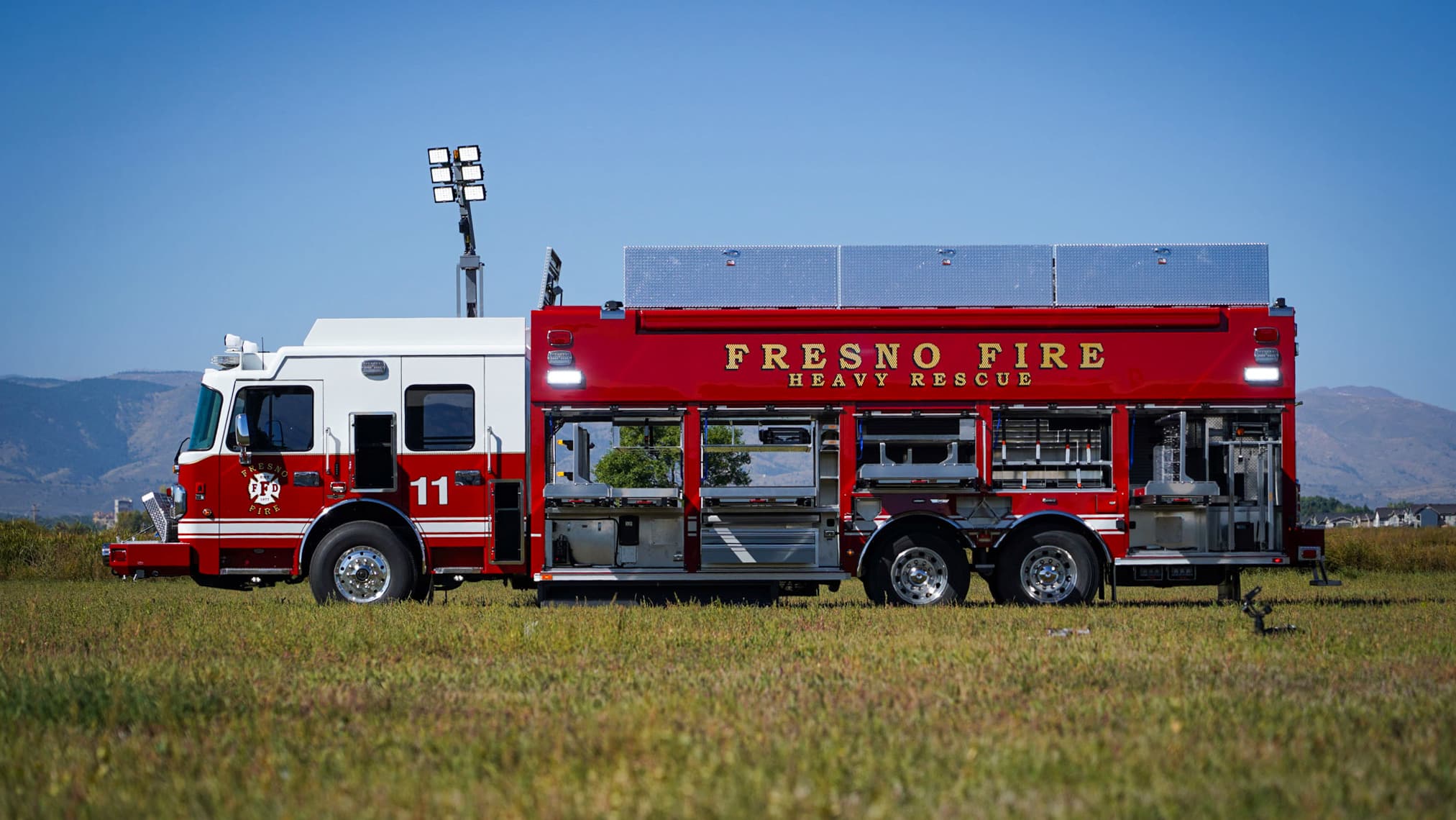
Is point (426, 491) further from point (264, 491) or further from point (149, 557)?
point (149, 557)

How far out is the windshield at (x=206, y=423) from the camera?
51.6 ft

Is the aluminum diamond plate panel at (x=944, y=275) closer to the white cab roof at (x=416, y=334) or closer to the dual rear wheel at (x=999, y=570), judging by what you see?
the dual rear wheel at (x=999, y=570)

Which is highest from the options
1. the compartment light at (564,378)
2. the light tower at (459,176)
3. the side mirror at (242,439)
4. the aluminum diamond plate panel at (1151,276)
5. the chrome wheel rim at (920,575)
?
the light tower at (459,176)

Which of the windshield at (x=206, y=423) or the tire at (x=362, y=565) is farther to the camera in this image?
the windshield at (x=206, y=423)

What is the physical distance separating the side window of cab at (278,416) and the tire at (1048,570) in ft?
25.6

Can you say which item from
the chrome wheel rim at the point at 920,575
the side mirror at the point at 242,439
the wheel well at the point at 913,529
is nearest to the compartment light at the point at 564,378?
the side mirror at the point at 242,439

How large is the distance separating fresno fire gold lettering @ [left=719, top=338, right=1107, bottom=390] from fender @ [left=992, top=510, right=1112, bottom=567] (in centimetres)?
143

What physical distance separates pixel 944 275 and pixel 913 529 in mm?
2866

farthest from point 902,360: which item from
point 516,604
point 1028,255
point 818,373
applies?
point 516,604

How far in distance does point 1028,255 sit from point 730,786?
439 inches

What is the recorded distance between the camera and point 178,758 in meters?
6.51

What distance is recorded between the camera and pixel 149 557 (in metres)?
15.4

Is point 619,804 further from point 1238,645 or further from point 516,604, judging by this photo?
point 516,604

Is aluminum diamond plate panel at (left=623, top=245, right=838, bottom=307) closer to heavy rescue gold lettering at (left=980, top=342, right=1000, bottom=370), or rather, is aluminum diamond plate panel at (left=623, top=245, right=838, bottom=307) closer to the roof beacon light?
heavy rescue gold lettering at (left=980, top=342, right=1000, bottom=370)
